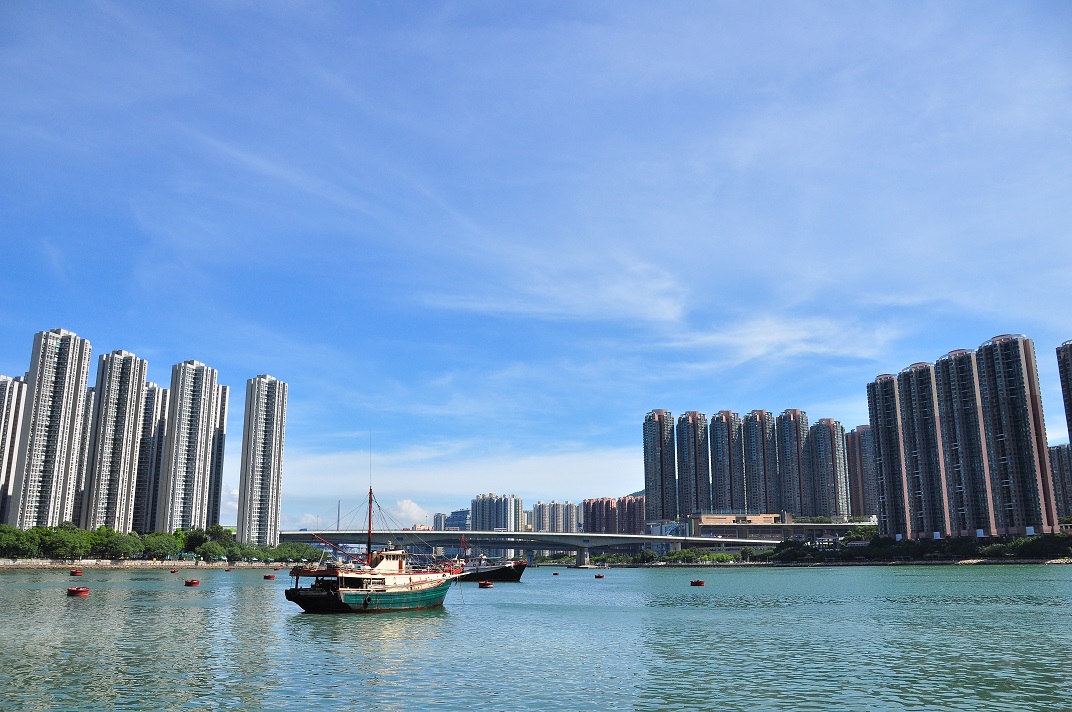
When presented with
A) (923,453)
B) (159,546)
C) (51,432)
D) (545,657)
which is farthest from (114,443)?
(923,453)

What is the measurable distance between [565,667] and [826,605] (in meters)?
43.9

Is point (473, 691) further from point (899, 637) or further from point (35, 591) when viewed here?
point (35, 591)

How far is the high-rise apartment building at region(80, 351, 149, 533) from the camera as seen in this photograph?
7126 inches

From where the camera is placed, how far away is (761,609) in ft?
223

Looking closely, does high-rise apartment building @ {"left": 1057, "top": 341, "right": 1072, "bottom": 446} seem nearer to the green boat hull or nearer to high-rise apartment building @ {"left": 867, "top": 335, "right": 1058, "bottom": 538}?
high-rise apartment building @ {"left": 867, "top": 335, "right": 1058, "bottom": 538}

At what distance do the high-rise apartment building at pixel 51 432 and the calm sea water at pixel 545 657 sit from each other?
10869cm

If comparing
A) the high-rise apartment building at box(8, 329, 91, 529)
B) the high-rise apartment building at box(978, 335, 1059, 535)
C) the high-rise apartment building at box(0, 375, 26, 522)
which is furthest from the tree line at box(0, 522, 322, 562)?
the high-rise apartment building at box(978, 335, 1059, 535)

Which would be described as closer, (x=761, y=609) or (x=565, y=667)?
(x=565, y=667)

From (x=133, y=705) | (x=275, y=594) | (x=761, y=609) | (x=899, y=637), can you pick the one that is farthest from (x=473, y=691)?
(x=275, y=594)

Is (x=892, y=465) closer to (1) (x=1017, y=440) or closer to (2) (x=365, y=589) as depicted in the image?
(1) (x=1017, y=440)

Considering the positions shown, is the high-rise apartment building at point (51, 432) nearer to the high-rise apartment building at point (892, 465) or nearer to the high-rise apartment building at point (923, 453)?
the high-rise apartment building at point (892, 465)

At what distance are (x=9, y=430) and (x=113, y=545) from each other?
37.5 metres

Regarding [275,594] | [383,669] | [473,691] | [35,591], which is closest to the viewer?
[473,691]

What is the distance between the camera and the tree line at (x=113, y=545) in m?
142
